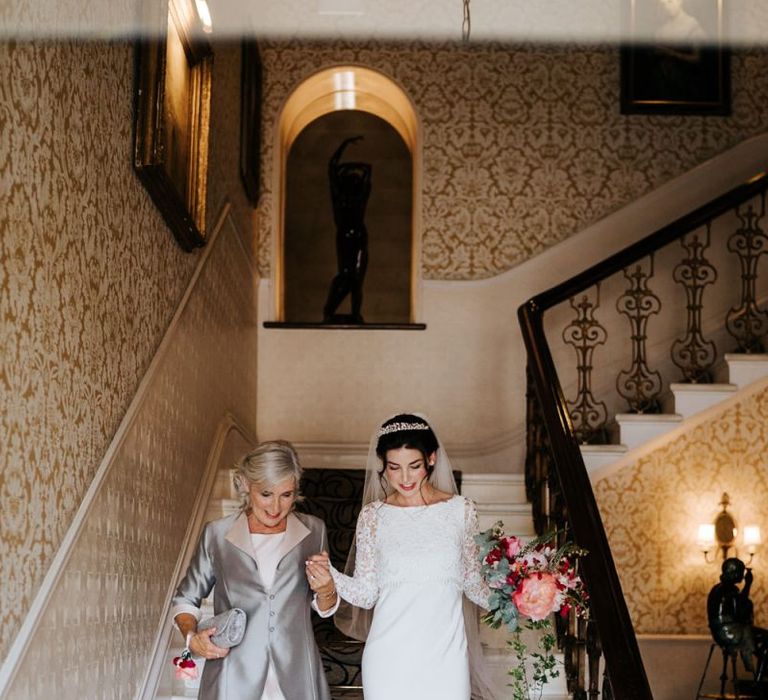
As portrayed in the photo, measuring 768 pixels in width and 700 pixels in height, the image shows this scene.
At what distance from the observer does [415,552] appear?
11.7 feet

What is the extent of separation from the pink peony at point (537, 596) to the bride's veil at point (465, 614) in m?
0.44

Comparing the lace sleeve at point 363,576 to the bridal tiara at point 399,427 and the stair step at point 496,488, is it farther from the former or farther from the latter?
the stair step at point 496,488

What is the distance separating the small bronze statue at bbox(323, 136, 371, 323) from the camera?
8016 mm

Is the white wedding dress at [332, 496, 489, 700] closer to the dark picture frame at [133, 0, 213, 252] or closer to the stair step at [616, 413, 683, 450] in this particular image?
the dark picture frame at [133, 0, 213, 252]

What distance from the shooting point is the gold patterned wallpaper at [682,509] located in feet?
22.2

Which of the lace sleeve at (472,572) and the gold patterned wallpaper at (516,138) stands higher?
the gold patterned wallpaper at (516,138)

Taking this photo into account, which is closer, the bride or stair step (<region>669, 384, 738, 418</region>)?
the bride

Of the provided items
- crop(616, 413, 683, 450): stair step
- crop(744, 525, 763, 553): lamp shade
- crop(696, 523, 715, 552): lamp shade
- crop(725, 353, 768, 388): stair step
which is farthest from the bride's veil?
crop(744, 525, 763, 553): lamp shade

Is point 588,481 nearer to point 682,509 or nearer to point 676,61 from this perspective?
point 682,509

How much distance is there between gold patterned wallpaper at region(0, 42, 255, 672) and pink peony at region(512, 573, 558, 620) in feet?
4.44

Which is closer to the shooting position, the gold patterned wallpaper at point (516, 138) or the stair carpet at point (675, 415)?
the stair carpet at point (675, 415)

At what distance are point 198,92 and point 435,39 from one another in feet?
10.6

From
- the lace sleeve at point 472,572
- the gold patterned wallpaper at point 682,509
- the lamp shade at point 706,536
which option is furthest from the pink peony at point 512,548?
the lamp shade at point 706,536

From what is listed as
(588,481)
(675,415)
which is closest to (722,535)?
(675,415)
